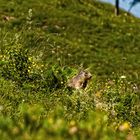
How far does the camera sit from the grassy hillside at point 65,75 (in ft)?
10.9

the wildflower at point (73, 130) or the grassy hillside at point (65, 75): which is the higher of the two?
the wildflower at point (73, 130)

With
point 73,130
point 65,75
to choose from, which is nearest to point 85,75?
point 65,75

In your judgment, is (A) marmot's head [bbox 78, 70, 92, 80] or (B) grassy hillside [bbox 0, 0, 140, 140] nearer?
(B) grassy hillside [bbox 0, 0, 140, 140]

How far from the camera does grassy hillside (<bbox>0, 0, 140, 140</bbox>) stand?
3.33 metres

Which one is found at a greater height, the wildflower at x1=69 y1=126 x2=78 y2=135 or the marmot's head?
the wildflower at x1=69 y1=126 x2=78 y2=135

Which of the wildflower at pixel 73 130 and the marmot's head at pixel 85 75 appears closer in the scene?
the wildflower at pixel 73 130

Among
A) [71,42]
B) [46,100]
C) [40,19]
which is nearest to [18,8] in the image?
[40,19]

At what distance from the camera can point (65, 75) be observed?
39.5 feet

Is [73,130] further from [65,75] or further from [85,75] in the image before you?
[85,75]

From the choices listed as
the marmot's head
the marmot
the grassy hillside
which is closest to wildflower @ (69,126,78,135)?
the grassy hillside

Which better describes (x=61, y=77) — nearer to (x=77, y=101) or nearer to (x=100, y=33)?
(x=77, y=101)

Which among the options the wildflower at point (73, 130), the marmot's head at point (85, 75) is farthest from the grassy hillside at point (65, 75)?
the marmot's head at point (85, 75)

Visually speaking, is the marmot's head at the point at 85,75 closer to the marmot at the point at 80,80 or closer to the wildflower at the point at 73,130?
the marmot at the point at 80,80

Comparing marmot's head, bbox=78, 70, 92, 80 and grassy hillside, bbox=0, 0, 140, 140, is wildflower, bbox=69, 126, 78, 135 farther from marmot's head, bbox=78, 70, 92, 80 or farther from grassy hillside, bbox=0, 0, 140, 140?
marmot's head, bbox=78, 70, 92, 80
